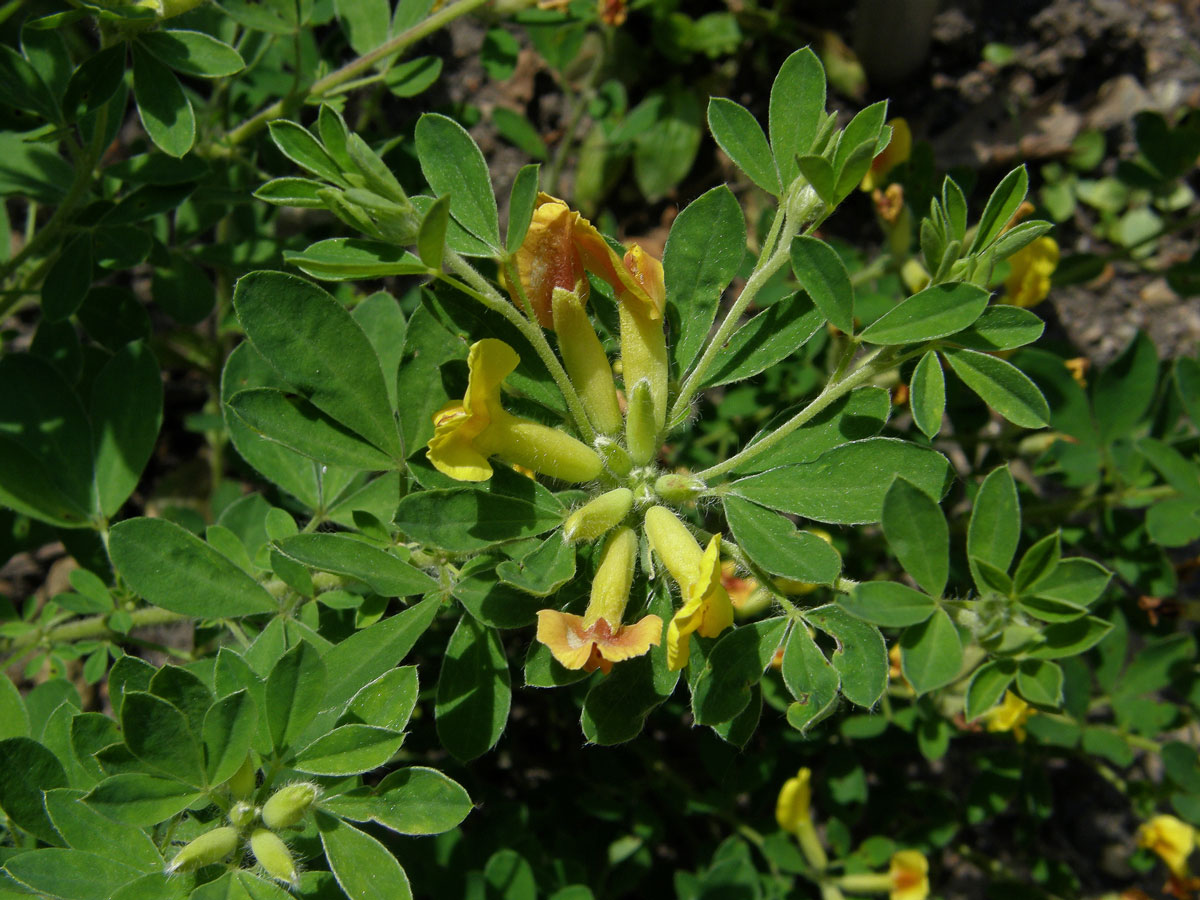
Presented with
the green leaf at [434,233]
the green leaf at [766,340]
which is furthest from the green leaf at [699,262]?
the green leaf at [434,233]

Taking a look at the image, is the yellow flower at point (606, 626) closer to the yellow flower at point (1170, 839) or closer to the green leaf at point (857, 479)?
the green leaf at point (857, 479)

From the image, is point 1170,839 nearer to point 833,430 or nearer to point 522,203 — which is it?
point 833,430

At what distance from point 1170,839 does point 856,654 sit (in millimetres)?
2180

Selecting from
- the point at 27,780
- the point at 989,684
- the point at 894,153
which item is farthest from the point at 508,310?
the point at 894,153

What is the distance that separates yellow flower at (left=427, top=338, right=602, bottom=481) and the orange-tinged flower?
17 centimetres

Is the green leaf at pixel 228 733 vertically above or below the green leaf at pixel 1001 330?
below

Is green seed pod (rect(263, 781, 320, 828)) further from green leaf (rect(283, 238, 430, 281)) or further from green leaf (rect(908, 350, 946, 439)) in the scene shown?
green leaf (rect(908, 350, 946, 439))

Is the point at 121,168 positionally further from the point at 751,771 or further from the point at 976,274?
the point at 751,771

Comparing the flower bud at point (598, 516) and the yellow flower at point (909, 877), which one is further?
the yellow flower at point (909, 877)

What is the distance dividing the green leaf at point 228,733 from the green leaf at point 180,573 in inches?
15.4

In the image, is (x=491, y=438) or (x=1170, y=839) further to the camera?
(x=1170, y=839)

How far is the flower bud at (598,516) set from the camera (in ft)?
5.24

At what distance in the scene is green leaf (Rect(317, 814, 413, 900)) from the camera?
156cm

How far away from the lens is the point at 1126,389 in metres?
2.69
